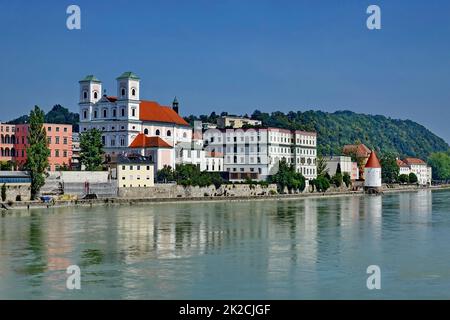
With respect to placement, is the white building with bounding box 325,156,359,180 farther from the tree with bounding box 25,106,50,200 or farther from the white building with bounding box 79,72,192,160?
the tree with bounding box 25,106,50,200

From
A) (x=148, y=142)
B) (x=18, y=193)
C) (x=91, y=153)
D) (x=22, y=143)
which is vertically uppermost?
(x=148, y=142)

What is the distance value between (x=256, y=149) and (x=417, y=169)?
59.1 m

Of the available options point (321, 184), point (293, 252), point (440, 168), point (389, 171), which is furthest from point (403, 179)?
point (293, 252)

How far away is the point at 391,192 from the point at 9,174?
5250cm

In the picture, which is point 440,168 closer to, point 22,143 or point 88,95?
point 88,95

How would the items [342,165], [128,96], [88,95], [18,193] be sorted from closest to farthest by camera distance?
1. [18,193]
2. [128,96]
3. [88,95]
4. [342,165]

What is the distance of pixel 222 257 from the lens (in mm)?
23953

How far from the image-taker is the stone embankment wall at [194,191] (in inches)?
2247

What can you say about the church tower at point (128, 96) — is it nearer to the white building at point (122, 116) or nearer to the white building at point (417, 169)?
the white building at point (122, 116)

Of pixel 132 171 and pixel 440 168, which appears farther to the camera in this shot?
pixel 440 168

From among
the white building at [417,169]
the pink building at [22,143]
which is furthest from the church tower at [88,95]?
the white building at [417,169]

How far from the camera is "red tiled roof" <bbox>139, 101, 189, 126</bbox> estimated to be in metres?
70.1

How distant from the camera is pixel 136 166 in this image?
A: 58.1 meters
